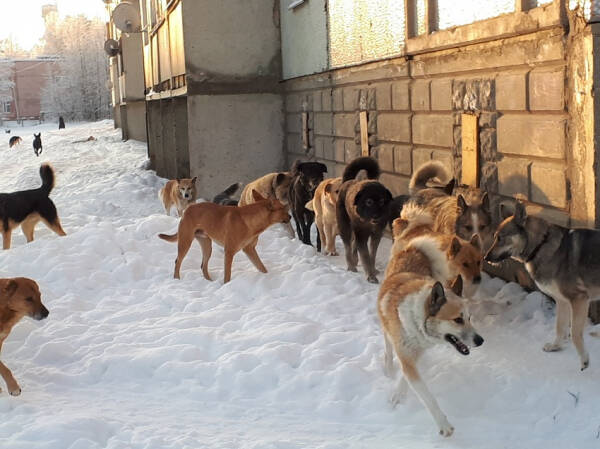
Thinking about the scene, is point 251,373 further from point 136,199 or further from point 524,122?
point 136,199

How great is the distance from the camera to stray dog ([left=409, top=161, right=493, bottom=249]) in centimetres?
638

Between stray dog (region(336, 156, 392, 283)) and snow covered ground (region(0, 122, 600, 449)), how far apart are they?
0.91 feet

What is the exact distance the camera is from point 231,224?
7.79 metres

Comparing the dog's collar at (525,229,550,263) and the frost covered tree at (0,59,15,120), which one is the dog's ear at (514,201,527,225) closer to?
the dog's collar at (525,229,550,263)

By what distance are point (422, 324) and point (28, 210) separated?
803cm

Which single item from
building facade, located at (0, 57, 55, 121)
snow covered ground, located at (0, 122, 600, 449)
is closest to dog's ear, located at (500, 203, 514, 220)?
snow covered ground, located at (0, 122, 600, 449)

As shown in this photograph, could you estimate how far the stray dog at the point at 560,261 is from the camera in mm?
4891

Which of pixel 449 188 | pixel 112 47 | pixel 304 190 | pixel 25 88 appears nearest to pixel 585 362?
pixel 449 188

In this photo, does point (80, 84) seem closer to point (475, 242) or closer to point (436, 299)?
point (475, 242)

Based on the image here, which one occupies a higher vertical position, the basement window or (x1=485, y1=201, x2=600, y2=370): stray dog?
the basement window

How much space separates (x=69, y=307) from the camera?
7.23 m

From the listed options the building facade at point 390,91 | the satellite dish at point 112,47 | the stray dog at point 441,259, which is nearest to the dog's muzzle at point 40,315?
the stray dog at point 441,259

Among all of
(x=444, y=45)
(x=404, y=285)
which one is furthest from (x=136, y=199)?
(x=404, y=285)

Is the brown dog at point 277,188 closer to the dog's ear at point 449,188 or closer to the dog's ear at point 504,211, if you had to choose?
the dog's ear at point 449,188
